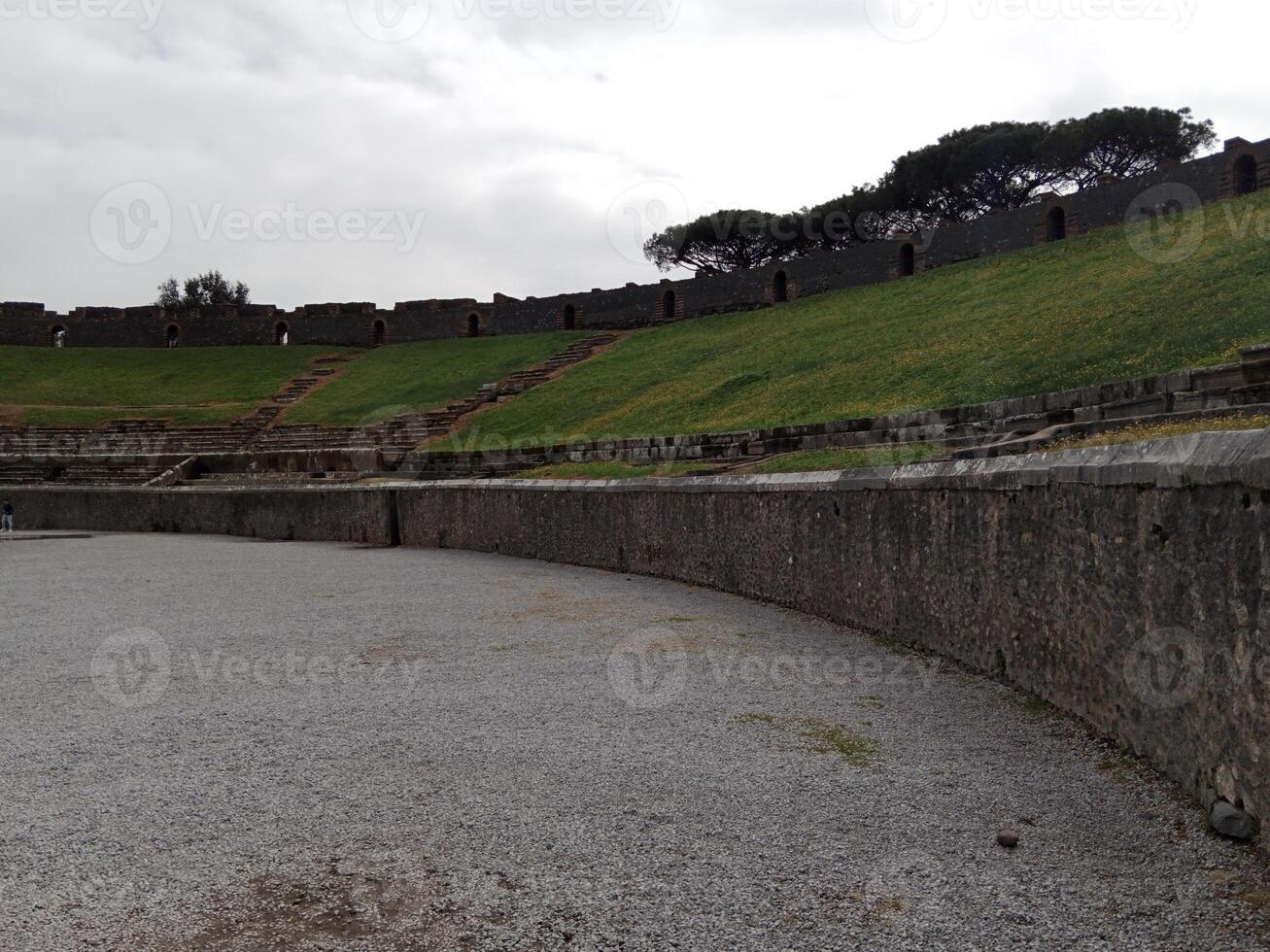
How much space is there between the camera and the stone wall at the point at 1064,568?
3242 mm

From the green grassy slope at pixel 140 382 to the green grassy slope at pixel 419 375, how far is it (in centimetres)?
315

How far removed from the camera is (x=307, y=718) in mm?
5078

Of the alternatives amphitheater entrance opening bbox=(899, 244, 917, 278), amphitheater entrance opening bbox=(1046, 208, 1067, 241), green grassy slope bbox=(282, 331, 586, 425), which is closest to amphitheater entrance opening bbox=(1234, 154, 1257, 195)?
amphitheater entrance opening bbox=(1046, 208, 1067, 241)

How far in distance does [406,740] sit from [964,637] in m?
3.29

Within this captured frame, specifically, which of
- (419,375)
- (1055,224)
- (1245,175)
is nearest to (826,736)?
(1245,175)

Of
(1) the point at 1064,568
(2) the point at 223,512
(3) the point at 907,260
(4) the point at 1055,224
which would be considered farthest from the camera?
(3) the point at 907,260

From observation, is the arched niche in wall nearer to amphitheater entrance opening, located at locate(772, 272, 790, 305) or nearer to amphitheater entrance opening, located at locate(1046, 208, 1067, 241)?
amphitheater entrance opening, located at locate(1046, 208, 1067, 241)

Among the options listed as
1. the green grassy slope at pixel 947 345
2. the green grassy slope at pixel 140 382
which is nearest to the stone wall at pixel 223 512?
the green grassy slope at pixel 947 345

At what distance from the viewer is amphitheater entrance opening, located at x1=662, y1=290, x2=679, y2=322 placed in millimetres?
46719

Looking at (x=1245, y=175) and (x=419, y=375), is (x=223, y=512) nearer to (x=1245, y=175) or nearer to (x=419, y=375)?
(x=419, y=375)

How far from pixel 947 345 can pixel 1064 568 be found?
635 inches

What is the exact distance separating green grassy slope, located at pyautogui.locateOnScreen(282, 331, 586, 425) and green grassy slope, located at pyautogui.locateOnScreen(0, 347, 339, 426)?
315cm

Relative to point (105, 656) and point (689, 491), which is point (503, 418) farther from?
point (105, 656)

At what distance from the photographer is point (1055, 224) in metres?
32.6
